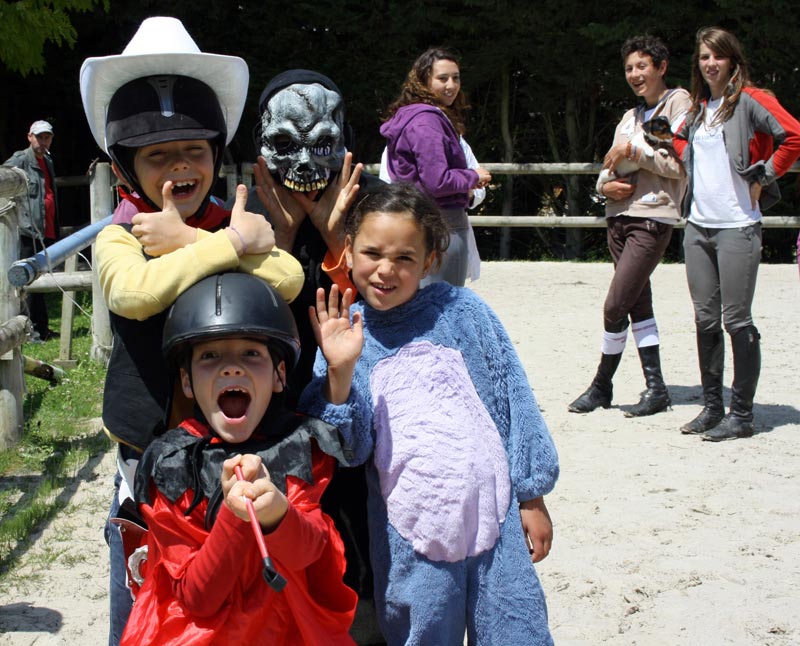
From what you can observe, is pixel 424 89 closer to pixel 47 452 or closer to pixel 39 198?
pixel 47 452

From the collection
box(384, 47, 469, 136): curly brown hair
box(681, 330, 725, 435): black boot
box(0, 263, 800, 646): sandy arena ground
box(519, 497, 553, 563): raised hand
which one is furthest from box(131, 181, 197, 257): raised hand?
box(681, 330, 725, 435): black boot

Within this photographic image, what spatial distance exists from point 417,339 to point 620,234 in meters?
3.97

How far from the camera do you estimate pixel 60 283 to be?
26.0 feet

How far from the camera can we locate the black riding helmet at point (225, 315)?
2.13 metres

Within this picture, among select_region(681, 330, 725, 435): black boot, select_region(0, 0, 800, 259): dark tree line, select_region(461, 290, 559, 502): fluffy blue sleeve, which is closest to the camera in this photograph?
select_region(461, 290, 559, 502): fluffy blue sleeve

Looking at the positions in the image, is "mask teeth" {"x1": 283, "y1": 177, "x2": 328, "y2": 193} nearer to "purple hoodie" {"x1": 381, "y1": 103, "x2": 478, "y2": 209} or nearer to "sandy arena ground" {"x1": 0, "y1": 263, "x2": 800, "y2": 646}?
"sandy arena ground" {"x1": 0, "y1": 263, "x2": 800, "y2": 646}

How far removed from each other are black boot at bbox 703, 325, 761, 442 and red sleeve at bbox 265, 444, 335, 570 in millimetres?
3848

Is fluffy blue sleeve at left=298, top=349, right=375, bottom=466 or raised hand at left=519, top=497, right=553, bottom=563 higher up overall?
fluffy blue sleeve at left=298, top=349, right=375, bottom=466

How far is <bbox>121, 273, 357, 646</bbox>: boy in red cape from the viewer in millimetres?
2131

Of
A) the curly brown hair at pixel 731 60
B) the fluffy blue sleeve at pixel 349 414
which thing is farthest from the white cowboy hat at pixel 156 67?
the curly brown hair at pixel 731 60

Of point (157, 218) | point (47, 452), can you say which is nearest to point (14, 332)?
point (47, 452)

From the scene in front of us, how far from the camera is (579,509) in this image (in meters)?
4.65

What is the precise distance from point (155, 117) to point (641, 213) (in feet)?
14.0

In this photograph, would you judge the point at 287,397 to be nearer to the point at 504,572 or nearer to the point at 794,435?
the point at 504,572
